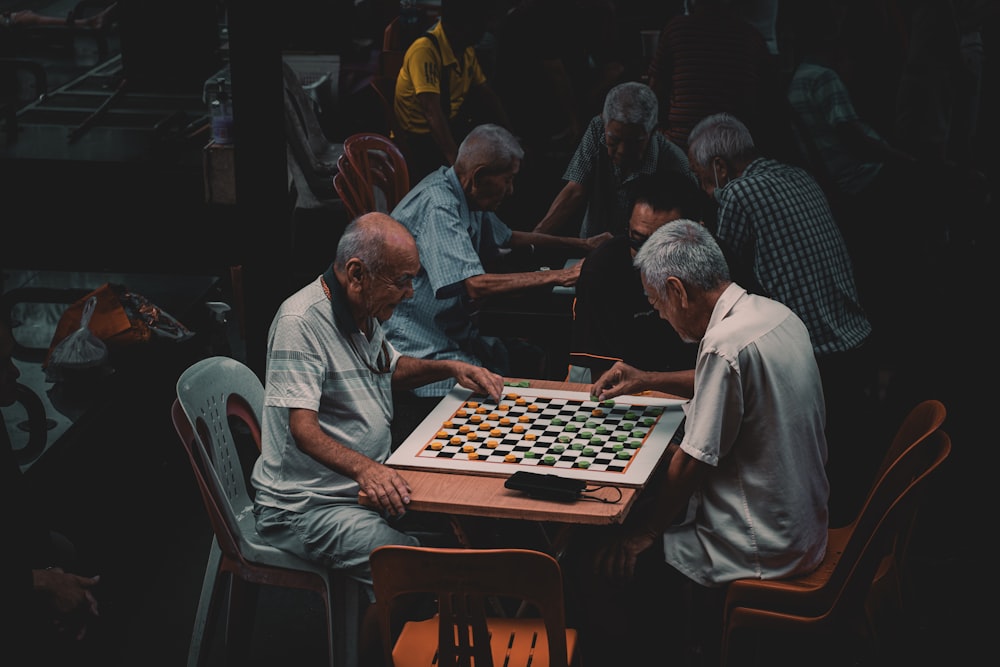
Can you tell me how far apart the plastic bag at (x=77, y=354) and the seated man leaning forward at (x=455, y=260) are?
1.39 meters

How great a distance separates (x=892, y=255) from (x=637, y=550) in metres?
4.13

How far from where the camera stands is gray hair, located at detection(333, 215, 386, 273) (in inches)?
124

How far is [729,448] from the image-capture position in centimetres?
294

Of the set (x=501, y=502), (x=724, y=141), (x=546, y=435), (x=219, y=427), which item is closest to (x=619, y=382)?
(x=546, y=435)

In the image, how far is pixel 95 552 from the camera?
4352 mm

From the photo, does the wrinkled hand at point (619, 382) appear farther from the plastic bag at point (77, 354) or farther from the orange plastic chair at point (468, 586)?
the plastic bag at point (77, 354)

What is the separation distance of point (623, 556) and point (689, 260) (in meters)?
0.87

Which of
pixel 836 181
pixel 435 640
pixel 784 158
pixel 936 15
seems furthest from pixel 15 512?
pixel 936 15

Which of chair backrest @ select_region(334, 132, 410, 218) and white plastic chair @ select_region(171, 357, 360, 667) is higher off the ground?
chair backrest @ select_region(334, 132, 410, 218)

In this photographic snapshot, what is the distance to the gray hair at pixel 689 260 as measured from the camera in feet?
9.93

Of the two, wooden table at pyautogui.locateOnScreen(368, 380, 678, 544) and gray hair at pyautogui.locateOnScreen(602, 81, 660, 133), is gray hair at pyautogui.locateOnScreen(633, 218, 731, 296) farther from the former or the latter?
gray hair at pyautogui.locateOnScreen(602, 81, 660, 133)

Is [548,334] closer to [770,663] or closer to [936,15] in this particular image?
[770,663]

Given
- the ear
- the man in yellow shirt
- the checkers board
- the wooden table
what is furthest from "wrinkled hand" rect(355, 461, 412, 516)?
the man in yellow shirt

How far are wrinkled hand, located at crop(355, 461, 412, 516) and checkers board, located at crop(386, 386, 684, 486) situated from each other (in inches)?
5.6
